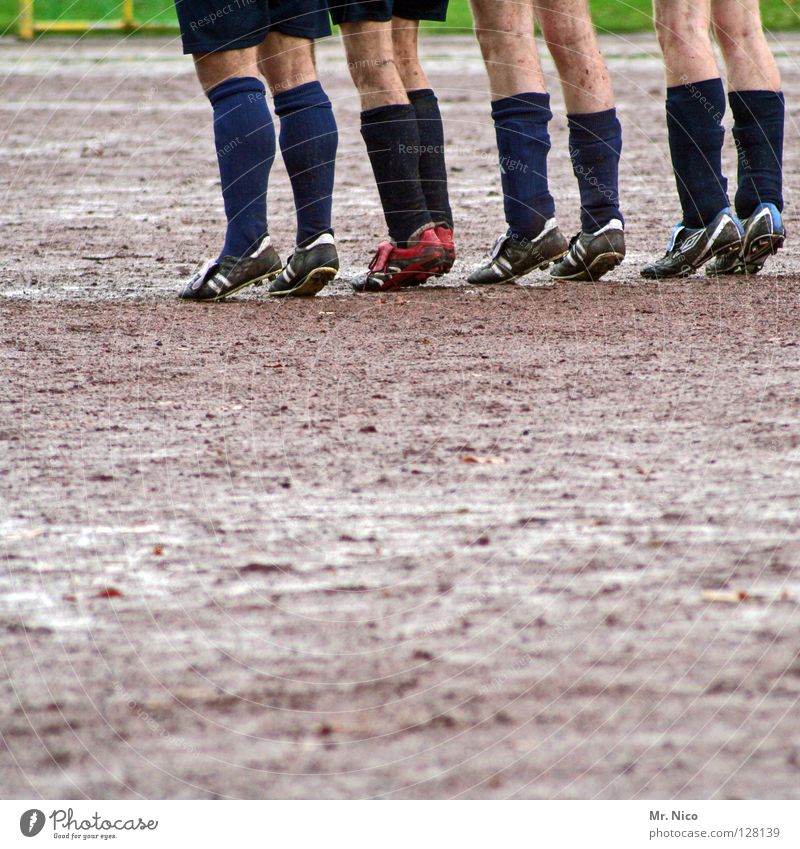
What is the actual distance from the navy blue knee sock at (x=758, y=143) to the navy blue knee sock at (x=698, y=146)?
0.30ft

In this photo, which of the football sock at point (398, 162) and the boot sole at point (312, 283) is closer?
the boot sole at point (312, 283)

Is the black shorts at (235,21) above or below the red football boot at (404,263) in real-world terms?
above

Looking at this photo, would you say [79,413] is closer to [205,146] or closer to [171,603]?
[171,603]

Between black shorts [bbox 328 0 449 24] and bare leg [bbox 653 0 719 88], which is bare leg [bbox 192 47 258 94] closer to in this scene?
black shorts [bbox 328 0 449 24]

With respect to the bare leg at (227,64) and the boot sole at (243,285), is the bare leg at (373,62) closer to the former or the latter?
the bare leg at (227,64)

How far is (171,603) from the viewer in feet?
8.79

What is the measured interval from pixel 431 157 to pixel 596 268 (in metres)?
0.83

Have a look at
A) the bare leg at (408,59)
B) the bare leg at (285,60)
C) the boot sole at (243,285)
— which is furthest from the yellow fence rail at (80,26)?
the boot sole at (243,285)

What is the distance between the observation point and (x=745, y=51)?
5801 mm

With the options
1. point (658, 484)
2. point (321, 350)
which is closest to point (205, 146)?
point (321, 350)

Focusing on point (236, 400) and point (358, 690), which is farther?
point (236, 400)

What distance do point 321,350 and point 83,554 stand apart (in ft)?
6.04

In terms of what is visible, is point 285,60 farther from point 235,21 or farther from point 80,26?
point 80,26

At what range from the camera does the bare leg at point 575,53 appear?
571 centimetres
